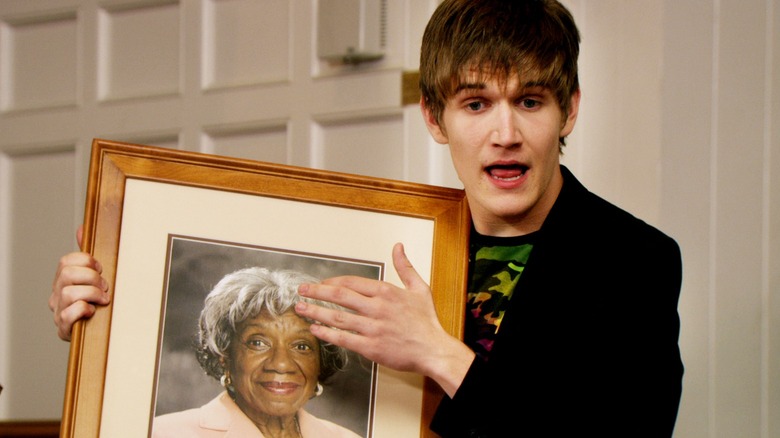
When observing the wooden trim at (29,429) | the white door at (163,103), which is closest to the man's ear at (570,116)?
the white door at (163,103)

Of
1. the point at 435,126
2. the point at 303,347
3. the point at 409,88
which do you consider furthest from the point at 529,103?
the point at 409,88

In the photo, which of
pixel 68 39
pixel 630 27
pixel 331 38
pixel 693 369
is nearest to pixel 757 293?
pixel 693 369

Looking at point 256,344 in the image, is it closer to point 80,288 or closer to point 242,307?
point 242,307

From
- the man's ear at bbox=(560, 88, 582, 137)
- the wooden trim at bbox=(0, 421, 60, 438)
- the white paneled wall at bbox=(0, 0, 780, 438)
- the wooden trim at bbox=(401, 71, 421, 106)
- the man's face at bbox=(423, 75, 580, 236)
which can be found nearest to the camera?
the man's face at bbox=(423, 75, 580, 236)

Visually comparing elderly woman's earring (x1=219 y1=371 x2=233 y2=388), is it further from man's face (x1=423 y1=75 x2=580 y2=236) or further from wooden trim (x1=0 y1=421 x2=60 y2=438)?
wooden trim (x1=0 y1=421 x2=60 y2=438)

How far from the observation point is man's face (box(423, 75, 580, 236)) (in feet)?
4.98

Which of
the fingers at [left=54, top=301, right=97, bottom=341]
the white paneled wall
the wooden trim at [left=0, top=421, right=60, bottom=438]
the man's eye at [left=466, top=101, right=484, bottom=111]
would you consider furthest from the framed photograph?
the wooden trim at [left=0, top=421, right=60, bottom=438]

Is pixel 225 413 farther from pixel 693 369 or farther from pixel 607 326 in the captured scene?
pixel 693 369

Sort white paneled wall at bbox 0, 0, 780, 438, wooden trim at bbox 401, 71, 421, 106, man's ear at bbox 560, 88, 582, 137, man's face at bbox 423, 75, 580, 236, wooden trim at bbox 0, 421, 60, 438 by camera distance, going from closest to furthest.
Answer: man's face at bbox 423, 75, 580, 236 < man's ear at bbox 560, 88, 582, 137 < white paneled wall at bbox 0, 0, 780, 438 < wooden trim at bbox 401, 71, 421, 106 < wooden trim at bbox 0, 421, 60, 438

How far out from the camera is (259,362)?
1430 mm

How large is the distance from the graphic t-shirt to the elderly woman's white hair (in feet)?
0.74

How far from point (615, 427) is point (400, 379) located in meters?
0.31

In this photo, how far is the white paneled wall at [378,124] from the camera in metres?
2.30

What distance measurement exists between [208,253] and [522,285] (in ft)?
1.52
